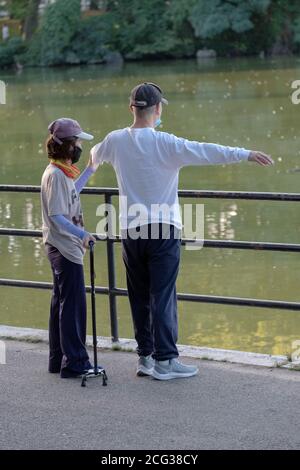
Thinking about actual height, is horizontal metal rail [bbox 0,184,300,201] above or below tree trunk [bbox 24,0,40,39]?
below

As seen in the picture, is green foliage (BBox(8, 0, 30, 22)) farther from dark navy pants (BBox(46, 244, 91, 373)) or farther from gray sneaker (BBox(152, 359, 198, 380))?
gray sneaker (BBox(152, 359, 198, 380))

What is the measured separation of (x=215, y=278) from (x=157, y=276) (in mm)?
8579

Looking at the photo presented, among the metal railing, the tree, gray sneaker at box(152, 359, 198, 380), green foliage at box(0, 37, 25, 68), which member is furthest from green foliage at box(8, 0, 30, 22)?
gray sneaker at box(152, 359, 198, 380)

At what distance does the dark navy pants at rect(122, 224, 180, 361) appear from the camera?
616cm

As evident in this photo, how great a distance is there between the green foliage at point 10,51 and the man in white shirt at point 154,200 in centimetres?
6234

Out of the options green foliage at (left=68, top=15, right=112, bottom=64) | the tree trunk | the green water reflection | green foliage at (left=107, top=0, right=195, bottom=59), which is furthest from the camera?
the tree trunk

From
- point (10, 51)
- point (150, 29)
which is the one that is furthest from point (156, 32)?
point (10, 51)

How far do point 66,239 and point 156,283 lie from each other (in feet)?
1.84

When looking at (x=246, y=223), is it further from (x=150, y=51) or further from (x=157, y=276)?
(x=150, y=51)

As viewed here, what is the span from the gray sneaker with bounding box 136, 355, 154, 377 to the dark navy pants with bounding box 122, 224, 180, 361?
7 centimetres

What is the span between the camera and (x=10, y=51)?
67.8 metres

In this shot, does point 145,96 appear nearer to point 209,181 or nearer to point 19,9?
point 209,181

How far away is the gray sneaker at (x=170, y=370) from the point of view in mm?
6281

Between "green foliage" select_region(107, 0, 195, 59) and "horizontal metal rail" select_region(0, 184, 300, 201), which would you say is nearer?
"horizontal metal rail" select_region(0, 184, 300, 201)
